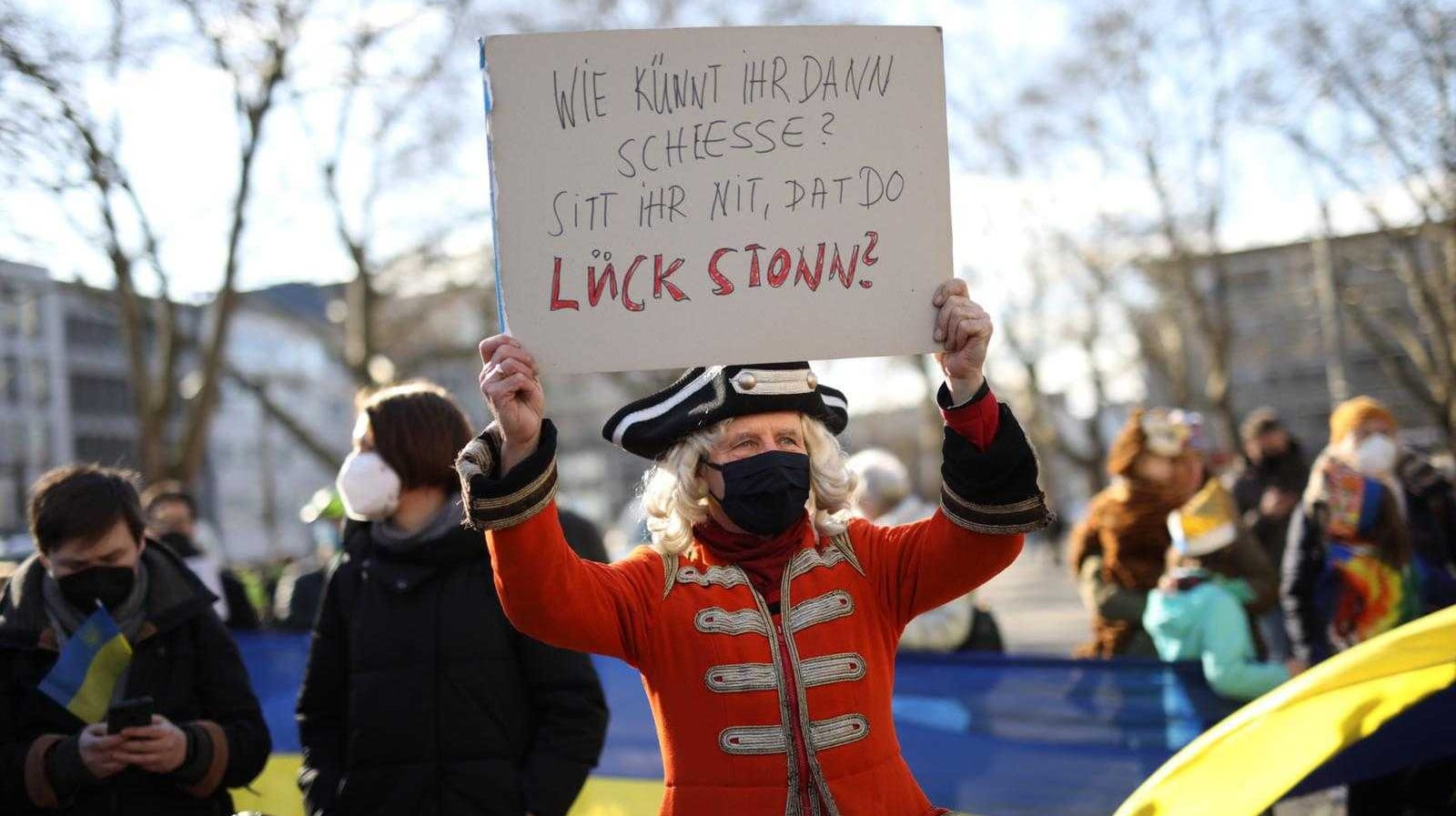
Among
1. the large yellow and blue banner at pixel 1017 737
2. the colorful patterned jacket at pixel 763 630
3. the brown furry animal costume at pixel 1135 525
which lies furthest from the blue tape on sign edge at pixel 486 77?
the brown furry animal costume at pixel 1135 525

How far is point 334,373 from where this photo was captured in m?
94.2

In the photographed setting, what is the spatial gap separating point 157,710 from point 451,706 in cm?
84

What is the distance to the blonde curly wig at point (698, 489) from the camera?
9.71 feet

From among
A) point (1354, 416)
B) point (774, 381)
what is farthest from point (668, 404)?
point (1354, 416)

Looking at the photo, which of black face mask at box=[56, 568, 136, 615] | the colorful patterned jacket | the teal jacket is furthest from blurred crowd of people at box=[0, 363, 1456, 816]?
the teal jacket

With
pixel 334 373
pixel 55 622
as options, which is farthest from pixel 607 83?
pixel 334 373

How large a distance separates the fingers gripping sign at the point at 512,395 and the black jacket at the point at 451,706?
113 centimetres

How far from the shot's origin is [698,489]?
9.76 feet

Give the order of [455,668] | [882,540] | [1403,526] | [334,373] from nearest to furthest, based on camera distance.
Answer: [882,540] < [455,668] < [1403,526] < [334,373]

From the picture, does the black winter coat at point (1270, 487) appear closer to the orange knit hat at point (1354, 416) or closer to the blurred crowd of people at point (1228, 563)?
the orange knit hat at point (1354, 416)

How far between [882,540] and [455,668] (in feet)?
3.99

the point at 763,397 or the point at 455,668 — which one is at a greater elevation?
the point at 763,397

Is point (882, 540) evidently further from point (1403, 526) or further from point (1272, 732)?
point (1403, 526)

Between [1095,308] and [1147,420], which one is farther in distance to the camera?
[1095,308]
